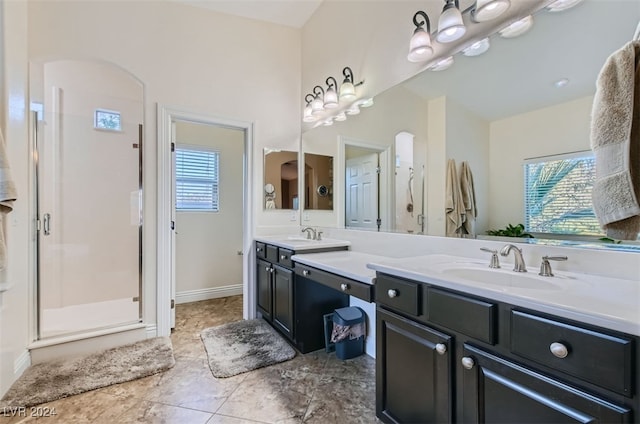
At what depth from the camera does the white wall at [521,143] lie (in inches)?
48.5

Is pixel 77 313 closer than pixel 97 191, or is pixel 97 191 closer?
pixel 77 313

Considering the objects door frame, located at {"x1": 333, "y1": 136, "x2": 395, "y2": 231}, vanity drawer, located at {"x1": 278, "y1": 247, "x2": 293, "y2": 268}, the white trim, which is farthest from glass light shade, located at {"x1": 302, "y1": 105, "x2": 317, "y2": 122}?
the white trim

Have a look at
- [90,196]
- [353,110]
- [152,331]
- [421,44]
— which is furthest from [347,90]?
[152,331]

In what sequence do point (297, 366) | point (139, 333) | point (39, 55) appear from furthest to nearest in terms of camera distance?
point (139, 333)
point (39, 55)
point (297, 366)

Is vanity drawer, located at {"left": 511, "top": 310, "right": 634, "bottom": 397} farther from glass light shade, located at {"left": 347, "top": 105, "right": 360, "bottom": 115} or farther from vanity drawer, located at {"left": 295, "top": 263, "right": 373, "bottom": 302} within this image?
glass light shade, located at {"left": 347, "top": 105, "right": 360, "bottom": 115}

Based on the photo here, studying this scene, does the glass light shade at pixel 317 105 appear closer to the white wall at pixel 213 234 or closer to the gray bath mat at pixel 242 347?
the white wall at pixel 213 234

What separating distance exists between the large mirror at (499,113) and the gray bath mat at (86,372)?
2.02 meters

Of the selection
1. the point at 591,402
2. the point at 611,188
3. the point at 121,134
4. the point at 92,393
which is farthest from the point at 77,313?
the point at 611,188

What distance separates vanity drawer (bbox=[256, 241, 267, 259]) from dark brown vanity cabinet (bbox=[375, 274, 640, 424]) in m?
1.55

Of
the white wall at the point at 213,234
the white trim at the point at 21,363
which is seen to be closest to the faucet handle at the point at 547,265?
the white trim at the point at 21,363

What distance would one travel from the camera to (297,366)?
2.09 meters

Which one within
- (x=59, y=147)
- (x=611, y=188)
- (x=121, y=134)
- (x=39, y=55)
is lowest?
(x=611, y=188)

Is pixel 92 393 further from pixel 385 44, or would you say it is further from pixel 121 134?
pixel 385 44

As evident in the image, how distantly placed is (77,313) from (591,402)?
3441 millimetres
